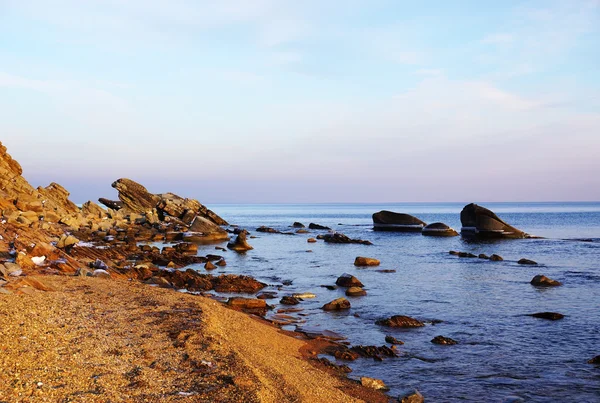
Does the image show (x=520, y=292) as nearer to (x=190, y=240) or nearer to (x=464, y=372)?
(x=464, y=372)

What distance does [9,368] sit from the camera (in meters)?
8.00

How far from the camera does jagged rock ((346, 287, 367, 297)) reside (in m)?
23.7

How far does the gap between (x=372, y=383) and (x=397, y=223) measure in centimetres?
7089

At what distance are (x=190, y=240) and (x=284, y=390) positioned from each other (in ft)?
158

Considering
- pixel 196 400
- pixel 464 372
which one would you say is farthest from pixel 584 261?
pixel 196 400

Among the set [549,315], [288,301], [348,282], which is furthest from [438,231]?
[288,301]

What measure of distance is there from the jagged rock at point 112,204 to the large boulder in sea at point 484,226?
188 feet

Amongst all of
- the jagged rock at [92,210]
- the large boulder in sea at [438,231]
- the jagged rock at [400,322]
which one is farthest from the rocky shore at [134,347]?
the large boulder in sea at [438,231]

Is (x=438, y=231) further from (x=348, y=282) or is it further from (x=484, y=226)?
(x=348, y=282)

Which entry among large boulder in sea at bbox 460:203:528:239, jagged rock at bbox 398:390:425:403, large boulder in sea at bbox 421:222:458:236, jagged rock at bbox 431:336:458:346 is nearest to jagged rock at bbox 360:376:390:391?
jagged rock at bbox 398:390:425:403

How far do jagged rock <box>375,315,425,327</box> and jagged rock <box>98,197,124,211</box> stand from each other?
71323 millimetres

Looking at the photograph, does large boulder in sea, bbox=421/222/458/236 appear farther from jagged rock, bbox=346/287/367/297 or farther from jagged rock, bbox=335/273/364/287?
jagged rock, bbox=346/287/367/297

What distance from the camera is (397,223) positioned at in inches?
3177

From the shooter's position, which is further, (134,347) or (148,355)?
(134,347)
